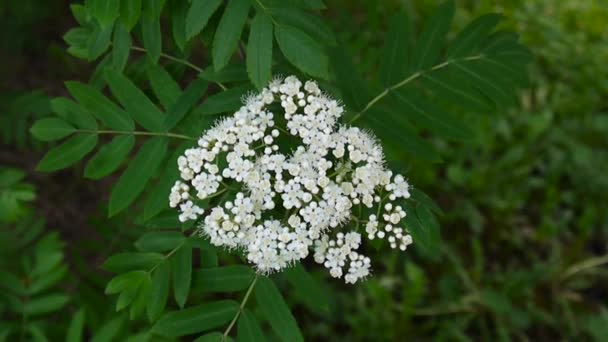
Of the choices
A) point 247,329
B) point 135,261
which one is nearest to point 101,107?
point 135,261

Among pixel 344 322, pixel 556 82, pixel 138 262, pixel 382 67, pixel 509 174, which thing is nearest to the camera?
pixel 138 262

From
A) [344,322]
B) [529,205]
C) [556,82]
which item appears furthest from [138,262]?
[556,82]

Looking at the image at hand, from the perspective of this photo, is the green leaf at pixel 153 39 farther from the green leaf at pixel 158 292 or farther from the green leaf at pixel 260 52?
the green leaf at pixel 158 292

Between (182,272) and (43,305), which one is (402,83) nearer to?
(182,272)

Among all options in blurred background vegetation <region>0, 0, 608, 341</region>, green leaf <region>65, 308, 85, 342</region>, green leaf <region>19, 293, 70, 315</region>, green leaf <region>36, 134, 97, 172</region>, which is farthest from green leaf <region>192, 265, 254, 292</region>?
blurred background vegetation <region>0, 0, 608, 341</region>

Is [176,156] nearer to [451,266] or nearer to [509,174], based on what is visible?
[451,266]

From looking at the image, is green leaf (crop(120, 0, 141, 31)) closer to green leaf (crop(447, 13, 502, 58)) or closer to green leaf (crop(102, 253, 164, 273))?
green leaf (crop(102, 253, 164, 273))
